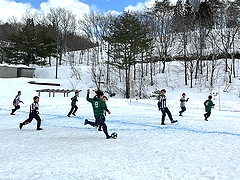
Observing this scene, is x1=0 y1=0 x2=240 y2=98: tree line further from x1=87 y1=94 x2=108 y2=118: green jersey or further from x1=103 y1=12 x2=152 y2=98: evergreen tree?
x1=87 y1=94 x2=108 y2=118: green jersey

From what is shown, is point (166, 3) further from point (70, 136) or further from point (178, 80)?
point (70, 136)

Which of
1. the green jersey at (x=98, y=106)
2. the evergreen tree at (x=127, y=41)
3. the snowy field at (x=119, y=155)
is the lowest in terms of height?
the snowy field at (x=119, y=155)

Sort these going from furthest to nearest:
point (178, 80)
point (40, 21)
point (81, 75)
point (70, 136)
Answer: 1. point (40, 21)
2. point (81, 75)
3. point (178, 80)
4. point (70, 136)

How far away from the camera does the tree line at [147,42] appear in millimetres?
30297

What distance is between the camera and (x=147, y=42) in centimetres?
3045

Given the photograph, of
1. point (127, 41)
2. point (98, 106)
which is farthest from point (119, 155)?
point (127, 41)

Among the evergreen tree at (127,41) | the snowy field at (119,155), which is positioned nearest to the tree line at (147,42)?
the evergreen tree at (127,41)

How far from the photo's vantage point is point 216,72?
120 feet

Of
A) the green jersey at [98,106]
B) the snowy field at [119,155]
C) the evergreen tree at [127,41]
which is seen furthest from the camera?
the evergreen tree at [127,41]

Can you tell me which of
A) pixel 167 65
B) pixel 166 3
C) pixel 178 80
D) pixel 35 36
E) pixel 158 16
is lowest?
pixel 178 80

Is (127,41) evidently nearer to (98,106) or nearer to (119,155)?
(98,106)

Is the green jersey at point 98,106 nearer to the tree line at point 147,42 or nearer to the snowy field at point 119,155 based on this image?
the snowy field at point 119,155

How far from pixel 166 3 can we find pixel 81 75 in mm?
21252

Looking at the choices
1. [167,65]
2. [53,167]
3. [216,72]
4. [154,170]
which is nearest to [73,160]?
[53,167]
